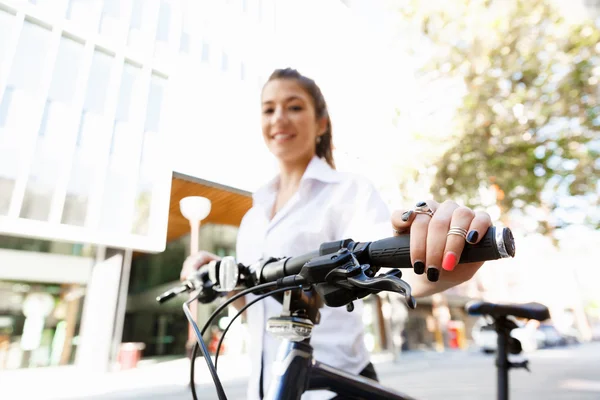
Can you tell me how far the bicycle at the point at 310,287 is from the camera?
0.28m

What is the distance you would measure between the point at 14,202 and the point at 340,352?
630mm

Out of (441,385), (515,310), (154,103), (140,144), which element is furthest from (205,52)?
(441,385)

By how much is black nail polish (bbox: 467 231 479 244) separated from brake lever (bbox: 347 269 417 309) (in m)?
0.06

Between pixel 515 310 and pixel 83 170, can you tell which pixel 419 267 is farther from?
pixel 515 310

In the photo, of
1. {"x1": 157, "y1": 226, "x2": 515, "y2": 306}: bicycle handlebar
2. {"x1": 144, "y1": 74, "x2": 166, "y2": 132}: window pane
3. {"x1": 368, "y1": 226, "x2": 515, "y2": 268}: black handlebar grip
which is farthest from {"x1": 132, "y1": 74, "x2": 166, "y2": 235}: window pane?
{"x1": 368, "y1": 226, "x2": 515, "y2": 268}: black handlebar grip

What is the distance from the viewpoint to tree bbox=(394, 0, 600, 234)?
2227 millimetres

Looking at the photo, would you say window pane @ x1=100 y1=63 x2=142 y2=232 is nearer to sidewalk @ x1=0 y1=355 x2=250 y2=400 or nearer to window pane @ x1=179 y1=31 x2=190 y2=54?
window pane @ x1=179 y1=31 x2=190 y2=54

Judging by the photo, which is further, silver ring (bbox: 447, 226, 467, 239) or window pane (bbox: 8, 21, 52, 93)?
window pane (bbox: 8, 21, 52, 93)

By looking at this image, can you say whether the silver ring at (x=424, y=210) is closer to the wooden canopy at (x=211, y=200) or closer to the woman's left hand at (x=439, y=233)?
the woman's left hand at (x=439, y=233)

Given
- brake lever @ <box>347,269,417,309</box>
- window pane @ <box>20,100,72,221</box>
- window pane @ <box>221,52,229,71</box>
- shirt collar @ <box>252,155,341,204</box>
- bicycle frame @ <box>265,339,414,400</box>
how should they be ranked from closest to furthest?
1. brake lever @ <box>347,269,417,309</box>
2. bicycle frame @ <box>265,339,414,400</box>
3. window pane @ <box>20,100,72,221</box>
4. shirt collar @ <box>252,155,341,204</box>
5. window pane @ <box>221,52,229,71</box>

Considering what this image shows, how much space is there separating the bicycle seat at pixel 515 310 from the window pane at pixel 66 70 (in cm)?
117

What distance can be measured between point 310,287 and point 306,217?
1.14ft

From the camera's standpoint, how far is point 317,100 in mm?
898

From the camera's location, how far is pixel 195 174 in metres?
0.90
